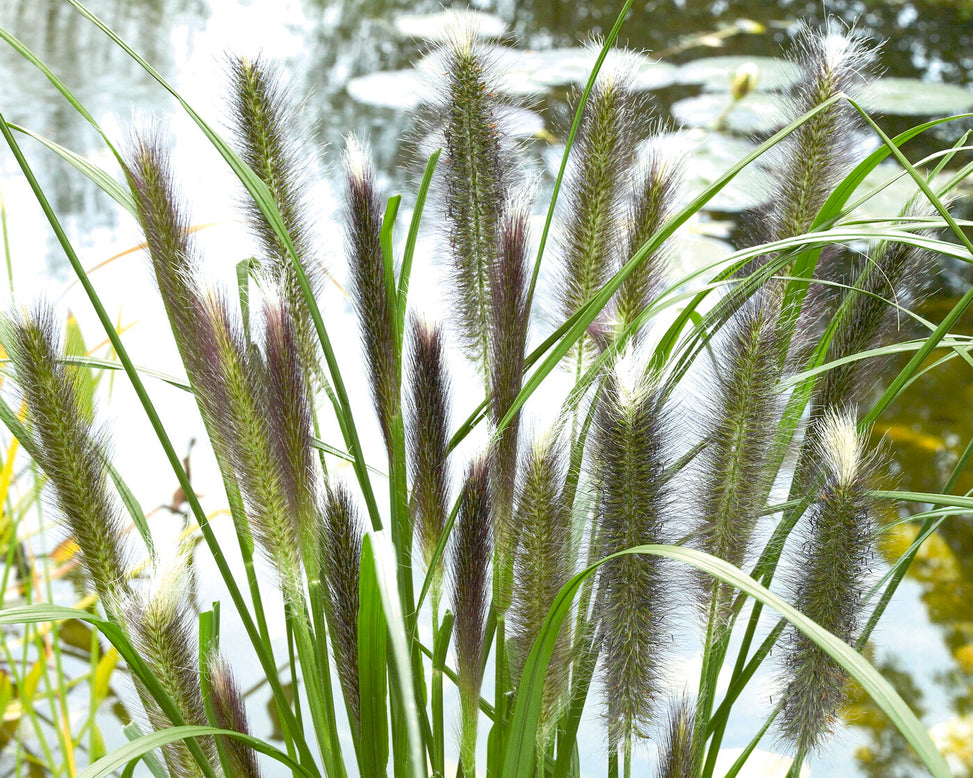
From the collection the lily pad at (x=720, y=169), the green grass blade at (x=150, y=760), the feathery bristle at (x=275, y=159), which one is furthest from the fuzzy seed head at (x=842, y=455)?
the lily pad at (x=720, y=169)

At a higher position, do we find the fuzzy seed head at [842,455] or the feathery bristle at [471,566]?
the fuzzy seed head at [842,455]

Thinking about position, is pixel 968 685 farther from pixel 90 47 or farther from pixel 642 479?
pixel 90 47

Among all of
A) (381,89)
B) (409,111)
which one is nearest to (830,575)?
(409,111)

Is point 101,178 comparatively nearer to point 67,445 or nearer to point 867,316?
point 67,445

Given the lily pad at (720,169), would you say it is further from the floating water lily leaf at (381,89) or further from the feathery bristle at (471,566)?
the feathery bristle at (471,566)

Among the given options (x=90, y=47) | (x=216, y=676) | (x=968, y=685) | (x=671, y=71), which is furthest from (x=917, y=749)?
(x=90, y=47)

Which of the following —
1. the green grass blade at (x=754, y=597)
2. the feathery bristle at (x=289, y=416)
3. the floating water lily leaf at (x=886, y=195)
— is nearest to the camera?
the green grass blade at (x=754, y=597)
